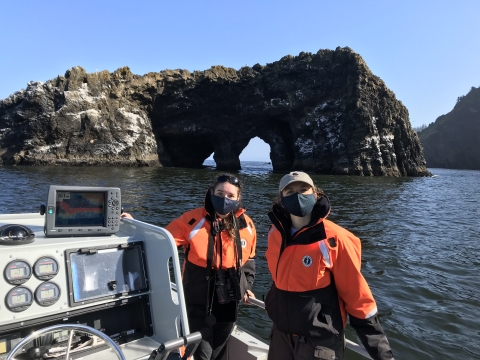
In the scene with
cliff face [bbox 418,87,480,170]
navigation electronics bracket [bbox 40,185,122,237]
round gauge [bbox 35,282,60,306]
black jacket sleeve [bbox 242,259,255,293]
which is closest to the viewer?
round gauge [bbox 35,282,60,306]

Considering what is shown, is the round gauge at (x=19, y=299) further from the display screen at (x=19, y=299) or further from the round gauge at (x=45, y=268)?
the round gauge at (x=45, y=268)

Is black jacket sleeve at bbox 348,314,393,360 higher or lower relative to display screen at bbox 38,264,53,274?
lower

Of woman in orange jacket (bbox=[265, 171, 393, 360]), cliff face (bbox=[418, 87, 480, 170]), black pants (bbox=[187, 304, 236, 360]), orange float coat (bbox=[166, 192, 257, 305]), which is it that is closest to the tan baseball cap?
woman in orange jacket (bbox=[265, 171, 393, 360])

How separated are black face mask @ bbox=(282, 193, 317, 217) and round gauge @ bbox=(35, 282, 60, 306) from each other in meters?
1.92

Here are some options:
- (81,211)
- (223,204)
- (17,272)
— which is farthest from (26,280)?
(223,204)

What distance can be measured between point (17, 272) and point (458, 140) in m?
141

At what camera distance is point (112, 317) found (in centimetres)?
303

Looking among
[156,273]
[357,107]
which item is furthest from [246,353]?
[357,107]

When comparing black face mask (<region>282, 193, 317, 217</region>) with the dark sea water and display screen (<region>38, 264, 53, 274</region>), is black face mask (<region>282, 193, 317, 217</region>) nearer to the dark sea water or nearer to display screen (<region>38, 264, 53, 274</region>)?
display screen (<region>38, 264, 53, 274</region>)

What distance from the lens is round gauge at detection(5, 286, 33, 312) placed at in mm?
2525

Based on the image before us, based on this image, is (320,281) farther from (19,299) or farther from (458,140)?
(458,140)

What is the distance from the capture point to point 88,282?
2902 millimetres

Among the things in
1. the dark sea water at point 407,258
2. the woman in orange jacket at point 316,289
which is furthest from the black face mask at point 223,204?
the dark sea water at point 407,258

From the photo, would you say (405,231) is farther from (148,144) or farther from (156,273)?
(148,144)
